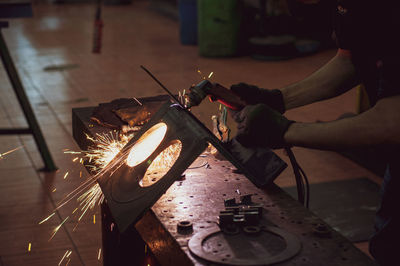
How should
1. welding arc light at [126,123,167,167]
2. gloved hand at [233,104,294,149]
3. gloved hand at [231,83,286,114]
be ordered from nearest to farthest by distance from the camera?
gloved hand at [233,104,294,149] < welding arc light at [126,123,167,167] < gloved hand at [231,83,286,114]

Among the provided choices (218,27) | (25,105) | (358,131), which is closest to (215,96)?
(358,131)

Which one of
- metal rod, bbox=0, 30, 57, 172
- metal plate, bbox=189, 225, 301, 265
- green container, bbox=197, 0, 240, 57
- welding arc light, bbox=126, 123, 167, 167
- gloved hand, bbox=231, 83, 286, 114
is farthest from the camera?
green container, bbox=197, 0, 240, 57

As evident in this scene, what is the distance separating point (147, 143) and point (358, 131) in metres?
0.78

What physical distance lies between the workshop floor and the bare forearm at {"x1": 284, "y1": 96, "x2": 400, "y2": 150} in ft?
6.22

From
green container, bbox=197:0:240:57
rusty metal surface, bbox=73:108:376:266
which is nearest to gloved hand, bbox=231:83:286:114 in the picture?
rusty metal surface, bbox=73:108:376:266

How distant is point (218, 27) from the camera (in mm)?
8352

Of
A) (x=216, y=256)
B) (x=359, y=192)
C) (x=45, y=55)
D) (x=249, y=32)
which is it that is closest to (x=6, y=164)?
(x=359, y=192)

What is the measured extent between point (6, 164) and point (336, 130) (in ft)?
11.7

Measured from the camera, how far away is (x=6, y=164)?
183 inches

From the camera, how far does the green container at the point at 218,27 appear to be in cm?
823

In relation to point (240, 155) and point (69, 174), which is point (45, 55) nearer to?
point (69, 174)

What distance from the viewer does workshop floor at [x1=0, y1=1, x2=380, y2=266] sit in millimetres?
3590

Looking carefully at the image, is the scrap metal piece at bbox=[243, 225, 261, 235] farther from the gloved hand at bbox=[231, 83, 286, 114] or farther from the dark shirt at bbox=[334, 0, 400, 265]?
the gloved hand at bbox=[231, 83, 286, 114]

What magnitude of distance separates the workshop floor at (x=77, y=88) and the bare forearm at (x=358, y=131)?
6.22ft
